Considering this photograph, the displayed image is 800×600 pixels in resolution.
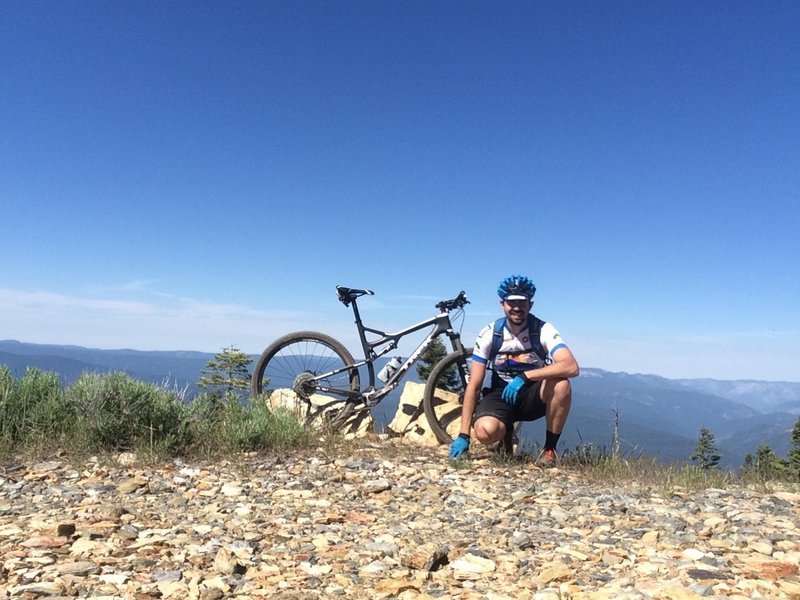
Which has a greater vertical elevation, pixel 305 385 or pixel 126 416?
pixel 305 385

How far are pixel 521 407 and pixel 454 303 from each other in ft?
6.42

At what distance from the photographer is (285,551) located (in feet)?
10.4

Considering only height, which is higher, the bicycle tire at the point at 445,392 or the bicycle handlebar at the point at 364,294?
the bicycle handlebar at the point at 364,294

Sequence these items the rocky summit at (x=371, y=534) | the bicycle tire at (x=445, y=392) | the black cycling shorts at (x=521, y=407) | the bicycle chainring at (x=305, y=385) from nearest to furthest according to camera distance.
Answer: the rocky summit at (x=371, y=534)
the black cycling shorts at (x=521, y=407)
the bicycle tire at (x=445, y=392)
the bicycle chainring at (x=305, y=385)

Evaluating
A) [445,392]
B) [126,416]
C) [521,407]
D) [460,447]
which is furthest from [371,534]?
[445,392]

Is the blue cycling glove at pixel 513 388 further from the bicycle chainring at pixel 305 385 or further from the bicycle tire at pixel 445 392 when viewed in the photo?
the bicycle chainring at pixel 305 385

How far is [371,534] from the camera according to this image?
3.58m

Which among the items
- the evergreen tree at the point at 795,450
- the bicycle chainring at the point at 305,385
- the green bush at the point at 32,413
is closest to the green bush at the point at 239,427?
the bicycle chainring at the point at 305,385

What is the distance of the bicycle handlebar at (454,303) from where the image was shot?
7553mm

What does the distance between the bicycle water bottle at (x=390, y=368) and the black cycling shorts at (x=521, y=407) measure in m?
1.69

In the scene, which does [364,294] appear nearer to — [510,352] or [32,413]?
[510,352]

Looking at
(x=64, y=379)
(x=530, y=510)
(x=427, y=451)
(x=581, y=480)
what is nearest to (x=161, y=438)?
(x=64, y=379)

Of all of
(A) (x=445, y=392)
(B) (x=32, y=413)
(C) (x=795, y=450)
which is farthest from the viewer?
(C) (x=795, y=450)

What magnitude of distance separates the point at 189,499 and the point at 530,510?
2.77m
